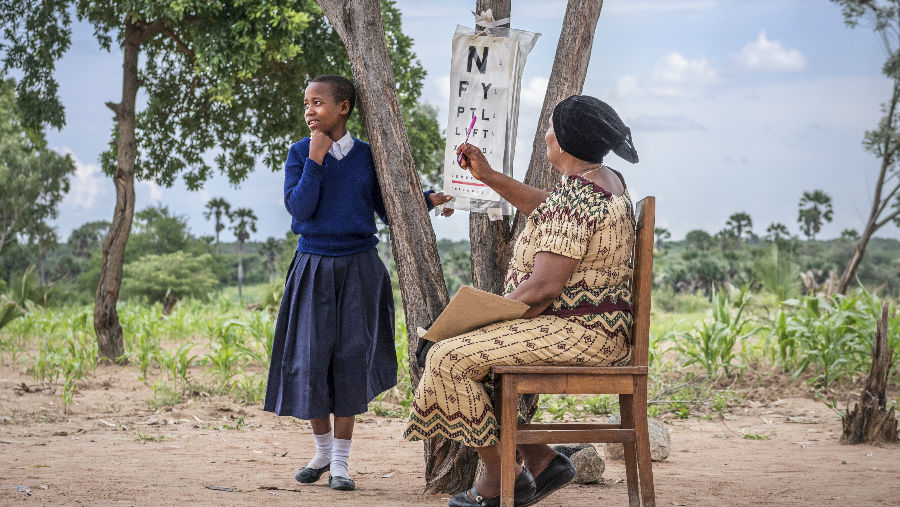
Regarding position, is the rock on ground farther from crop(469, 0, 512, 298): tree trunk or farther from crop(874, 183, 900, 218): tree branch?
crop(874, 183, 900, 218): tree branch

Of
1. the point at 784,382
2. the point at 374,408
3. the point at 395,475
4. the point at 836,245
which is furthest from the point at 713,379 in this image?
the point at 836,245

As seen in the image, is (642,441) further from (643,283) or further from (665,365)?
(665,365)

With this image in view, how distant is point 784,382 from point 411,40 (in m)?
5.39

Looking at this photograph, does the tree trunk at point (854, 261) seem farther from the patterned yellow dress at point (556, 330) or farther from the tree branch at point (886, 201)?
the patterned yellow dress at point (556, 330)

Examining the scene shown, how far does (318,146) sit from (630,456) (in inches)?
68.9

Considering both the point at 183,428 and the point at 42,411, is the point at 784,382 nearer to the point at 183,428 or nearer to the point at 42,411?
the point at 183,428

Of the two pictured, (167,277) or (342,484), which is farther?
(167,277)

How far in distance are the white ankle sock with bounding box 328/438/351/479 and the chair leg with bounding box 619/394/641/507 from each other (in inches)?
49.3

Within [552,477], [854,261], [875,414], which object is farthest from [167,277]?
[552,477]

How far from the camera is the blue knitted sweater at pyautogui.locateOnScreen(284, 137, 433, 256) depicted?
3756 millimetres

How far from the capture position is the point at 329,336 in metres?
3.82

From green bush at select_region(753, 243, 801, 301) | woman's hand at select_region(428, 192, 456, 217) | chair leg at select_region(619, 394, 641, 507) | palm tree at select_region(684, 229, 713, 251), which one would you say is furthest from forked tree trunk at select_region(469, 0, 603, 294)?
palm tree at select_region(684, 229, 713, 251)

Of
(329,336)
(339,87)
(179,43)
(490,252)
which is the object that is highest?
(179,43)

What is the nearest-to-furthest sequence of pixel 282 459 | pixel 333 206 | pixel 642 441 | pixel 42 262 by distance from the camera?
pixel 642 441 < pixel 333 206 < pixel 282 459 < pixel 42 262
